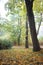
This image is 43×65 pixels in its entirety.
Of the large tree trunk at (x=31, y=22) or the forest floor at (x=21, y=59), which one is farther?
the large tree trunk at (x=31, y=22)

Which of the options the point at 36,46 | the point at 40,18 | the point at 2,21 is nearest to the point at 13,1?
the point at 2,21

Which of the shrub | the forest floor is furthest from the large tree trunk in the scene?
the shrub

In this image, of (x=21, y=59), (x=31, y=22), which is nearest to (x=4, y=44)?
(x=31, y=22)

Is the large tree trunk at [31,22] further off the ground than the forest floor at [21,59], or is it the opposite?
the large tree trunk at [31,22]

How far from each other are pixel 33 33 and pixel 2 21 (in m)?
2.87

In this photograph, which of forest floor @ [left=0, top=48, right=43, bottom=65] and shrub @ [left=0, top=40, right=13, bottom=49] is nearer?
forest floor @ [left=0, top=48, right=43, bottom=65]

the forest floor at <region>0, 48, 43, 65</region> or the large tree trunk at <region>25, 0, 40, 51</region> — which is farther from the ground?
the large tree trunk at <region>25, 0, 40, 51</region>

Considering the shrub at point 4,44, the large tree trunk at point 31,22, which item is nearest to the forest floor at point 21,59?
the large tree trunk at point 31,22

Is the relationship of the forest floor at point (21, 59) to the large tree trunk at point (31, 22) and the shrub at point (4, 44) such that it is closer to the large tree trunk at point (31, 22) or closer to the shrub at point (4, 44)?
the large tree trunk at point (31, 22)

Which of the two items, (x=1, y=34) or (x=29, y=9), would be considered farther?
(x=1, y=34)

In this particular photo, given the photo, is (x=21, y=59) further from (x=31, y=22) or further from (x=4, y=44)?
(x=4, y=44)

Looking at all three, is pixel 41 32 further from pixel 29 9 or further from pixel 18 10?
pixel 29 9

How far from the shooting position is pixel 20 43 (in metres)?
18.4

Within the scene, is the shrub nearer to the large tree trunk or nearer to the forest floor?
the large tree trunk
